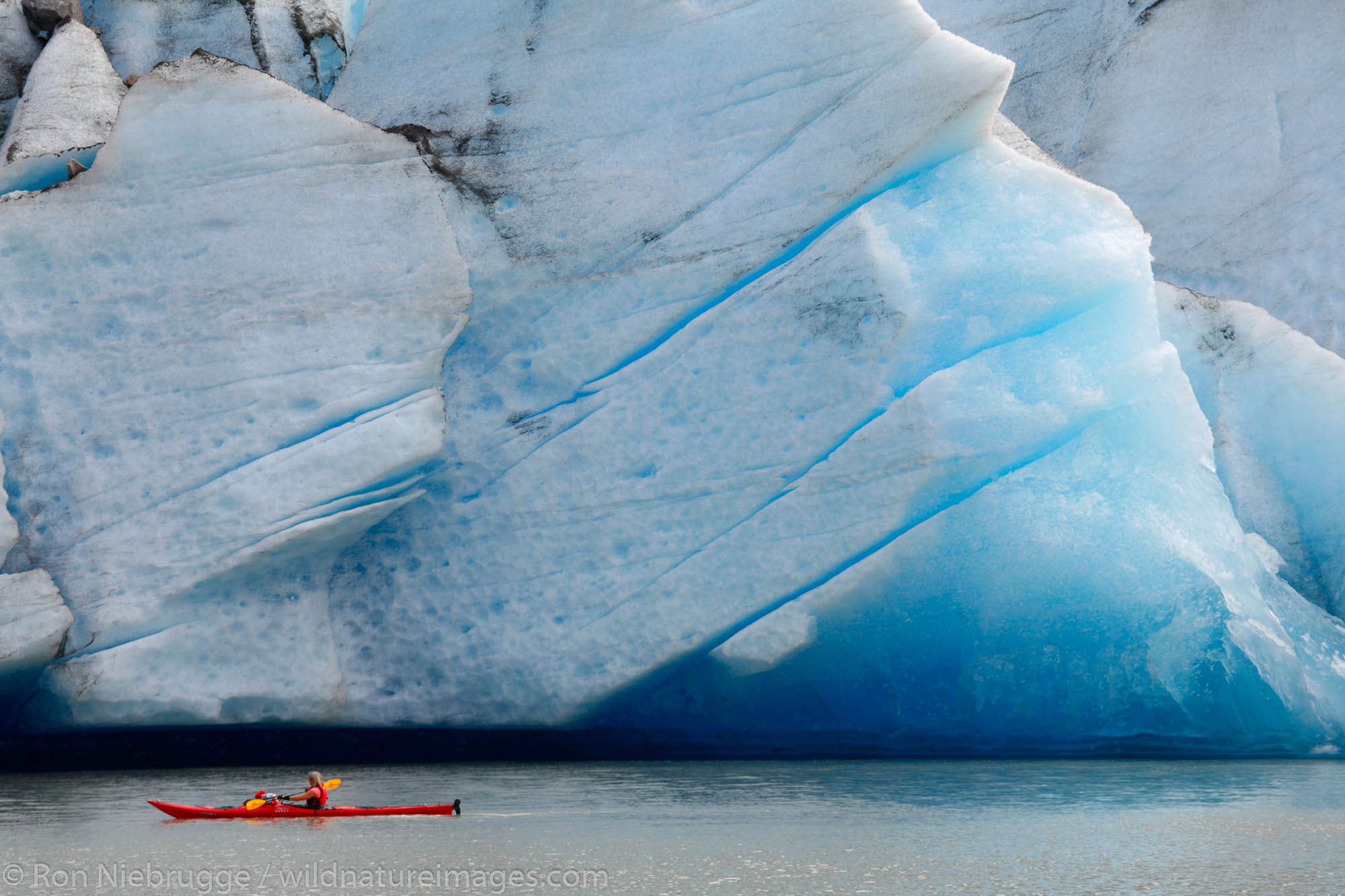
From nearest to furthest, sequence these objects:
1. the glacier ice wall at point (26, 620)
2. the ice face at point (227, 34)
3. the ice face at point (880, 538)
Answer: the glacier ice wall at point (26, 620)
the ice face at point (880, 538)
the ice face at point (227, 34)

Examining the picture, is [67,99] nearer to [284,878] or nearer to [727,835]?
[284,878]

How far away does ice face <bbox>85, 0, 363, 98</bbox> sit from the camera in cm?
943

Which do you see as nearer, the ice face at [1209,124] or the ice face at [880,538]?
the ice face at [880,538]

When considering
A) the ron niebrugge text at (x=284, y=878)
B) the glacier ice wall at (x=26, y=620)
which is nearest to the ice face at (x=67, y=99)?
the glacier ice wall at (x=26, y=620)

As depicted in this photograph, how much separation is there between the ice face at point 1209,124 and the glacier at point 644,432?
323 centimetres

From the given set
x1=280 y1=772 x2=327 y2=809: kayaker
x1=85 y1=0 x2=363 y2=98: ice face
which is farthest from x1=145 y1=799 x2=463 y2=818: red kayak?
x1=85 y1=0 x2=363 y2=98: ice face

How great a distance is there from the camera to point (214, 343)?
20.1ft

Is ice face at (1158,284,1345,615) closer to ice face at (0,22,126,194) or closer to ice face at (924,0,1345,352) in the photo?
ice face at (924,0,1345,352)

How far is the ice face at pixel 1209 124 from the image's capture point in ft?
29.7

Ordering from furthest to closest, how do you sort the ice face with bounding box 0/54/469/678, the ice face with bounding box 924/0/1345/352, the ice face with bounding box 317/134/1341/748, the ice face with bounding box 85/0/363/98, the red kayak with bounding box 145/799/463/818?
the ice face with bounding box 85/0/363/98, the ice face with bounding box 924/0/1345/352, the ice face with bounding box 317/134/1341/748, the ice face with bounding box 0/54/469/678, the red kayak with bounding box 145/799/463/818

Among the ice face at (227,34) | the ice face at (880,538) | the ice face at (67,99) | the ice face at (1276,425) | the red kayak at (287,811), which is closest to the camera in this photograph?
the red kayak at (287,811)

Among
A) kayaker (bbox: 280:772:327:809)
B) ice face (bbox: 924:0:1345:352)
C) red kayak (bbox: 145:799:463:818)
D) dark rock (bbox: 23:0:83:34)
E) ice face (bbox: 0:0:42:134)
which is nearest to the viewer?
red kayak (bbox: 145:799:463:818)

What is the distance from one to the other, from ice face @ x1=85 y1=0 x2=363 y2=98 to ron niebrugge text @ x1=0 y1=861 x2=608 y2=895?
7071 mm

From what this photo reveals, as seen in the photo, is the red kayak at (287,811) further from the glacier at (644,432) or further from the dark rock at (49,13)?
the dark rock at (49,13)
